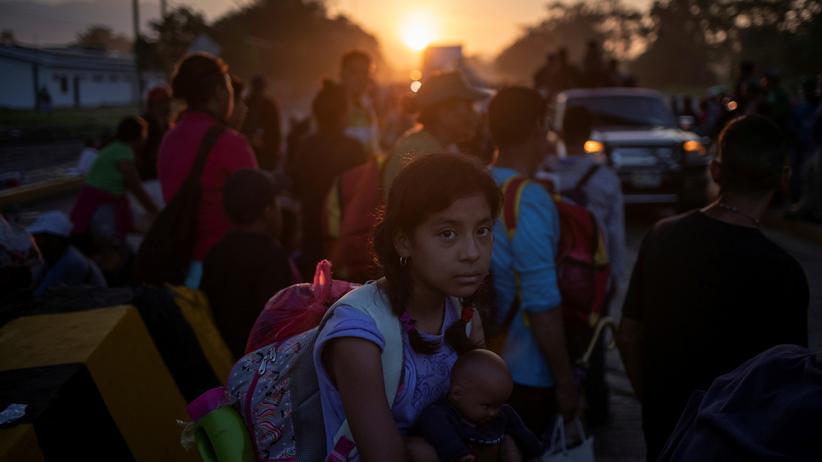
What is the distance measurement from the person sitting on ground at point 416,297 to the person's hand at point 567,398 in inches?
52.9

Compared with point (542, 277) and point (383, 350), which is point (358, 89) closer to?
point (542, 277)

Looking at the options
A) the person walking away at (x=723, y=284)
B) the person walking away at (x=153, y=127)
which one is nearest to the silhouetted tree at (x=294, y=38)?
the person walking away at (x=153, y=127)

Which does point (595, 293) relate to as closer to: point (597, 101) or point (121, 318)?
point (121, 318)

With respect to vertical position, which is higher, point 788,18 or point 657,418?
point 788,18

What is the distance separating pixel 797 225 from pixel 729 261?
990 centimetres

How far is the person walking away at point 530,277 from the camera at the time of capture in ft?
11.3

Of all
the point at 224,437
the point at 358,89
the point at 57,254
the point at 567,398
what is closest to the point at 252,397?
the point at 224,437

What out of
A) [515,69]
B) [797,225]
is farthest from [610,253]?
[515,69]

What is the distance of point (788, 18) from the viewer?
90.3 feet

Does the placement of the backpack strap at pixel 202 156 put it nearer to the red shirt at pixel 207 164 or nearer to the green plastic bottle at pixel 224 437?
the red shirt at pixel 207 164

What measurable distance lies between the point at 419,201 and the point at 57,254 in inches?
147

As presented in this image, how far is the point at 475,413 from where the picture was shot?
2.15 m

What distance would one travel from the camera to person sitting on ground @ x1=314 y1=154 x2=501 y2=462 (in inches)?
78.8

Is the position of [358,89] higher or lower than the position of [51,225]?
higher
